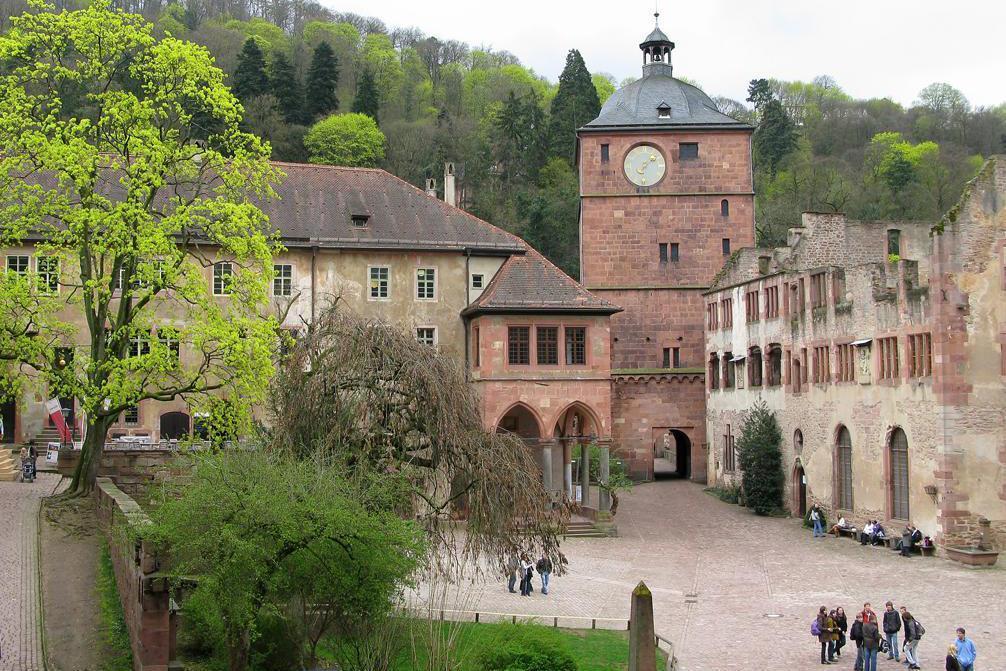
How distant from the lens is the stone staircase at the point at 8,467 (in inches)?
1330

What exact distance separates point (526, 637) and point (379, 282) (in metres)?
21.9

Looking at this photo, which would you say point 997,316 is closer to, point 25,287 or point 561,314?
point 561,314

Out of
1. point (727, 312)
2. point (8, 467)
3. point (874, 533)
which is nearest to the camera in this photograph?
point (8, 467)

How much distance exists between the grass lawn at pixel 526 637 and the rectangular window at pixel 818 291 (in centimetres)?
1970

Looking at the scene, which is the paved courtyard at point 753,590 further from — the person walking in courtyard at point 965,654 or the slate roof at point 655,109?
the slate roof at point 655,109

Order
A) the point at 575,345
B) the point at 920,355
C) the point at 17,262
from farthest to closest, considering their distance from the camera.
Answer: the point at 575,345, the point at 17,262, the point at 920,355

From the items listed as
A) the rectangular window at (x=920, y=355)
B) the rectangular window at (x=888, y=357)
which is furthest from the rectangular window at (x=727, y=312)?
the rectangular window at (x=920, y=355)

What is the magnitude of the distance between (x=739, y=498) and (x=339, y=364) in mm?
25736

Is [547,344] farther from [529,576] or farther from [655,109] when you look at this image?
[655,109]

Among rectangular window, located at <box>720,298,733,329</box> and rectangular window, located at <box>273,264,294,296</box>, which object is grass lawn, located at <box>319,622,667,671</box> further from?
rectangular window, located at <box>720,298,733,329</box>

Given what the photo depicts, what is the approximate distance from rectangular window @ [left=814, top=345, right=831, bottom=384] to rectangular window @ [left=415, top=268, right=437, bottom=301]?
13.4m

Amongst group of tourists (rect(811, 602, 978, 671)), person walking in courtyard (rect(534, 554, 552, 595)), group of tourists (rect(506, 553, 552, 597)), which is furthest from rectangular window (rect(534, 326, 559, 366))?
group of tourists (rect(811, 602, 978, 671))

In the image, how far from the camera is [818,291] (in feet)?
131

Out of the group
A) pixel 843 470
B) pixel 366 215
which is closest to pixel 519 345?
pixel 366 215
